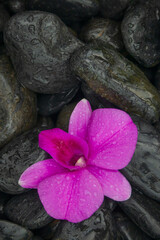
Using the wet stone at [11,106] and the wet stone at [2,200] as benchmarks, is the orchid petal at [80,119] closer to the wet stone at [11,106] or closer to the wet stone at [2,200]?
the wet stone at [11,106]

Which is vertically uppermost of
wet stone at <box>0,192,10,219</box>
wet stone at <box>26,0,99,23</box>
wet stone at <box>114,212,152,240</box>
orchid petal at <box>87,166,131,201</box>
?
wet stone at <box>26,0,99,23</box>

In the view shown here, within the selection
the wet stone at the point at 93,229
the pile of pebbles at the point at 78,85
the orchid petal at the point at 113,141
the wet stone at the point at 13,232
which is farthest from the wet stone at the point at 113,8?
the wet stone at the point at 13,232

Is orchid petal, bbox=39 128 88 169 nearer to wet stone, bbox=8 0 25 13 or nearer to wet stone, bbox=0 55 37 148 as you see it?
wet stone, bbox=0 55 37 148

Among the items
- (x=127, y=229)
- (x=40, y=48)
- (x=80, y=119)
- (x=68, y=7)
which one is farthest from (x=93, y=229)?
(x=68, y=7)

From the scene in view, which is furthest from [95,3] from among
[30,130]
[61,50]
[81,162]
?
[81,162]

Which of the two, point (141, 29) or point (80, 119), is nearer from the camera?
point (80, 119)

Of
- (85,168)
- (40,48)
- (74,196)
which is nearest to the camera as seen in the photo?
(74,196)

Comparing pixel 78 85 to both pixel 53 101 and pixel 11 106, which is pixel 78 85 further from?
pixel 11 106

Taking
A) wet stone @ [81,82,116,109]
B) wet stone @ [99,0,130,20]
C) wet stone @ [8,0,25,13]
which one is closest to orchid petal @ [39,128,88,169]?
wet stone @ [81,82,116,109]
